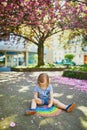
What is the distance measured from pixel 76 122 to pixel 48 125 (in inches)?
25.6

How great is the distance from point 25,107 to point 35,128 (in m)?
1.53

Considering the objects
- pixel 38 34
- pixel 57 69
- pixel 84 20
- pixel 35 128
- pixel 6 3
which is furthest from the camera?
pixel 38 34

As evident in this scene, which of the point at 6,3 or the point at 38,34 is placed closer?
the point at 6,3

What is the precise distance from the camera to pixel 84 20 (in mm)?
15500

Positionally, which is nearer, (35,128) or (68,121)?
(35,128)

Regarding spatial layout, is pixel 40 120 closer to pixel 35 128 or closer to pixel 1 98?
pixel 35 128

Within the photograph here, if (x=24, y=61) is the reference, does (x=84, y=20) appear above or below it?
above

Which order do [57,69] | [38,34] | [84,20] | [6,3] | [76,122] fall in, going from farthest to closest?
[38,34] < [57,69] < [84,20] < [6,3] < [76,122]

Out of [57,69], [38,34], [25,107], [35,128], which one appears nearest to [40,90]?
[25,107]

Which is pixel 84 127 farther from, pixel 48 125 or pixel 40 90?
pixel 40 90

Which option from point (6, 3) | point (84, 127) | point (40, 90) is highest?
point (6, 3)

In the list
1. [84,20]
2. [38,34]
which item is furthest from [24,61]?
[84,20]

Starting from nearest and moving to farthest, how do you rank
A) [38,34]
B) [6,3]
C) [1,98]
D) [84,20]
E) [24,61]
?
1. [1,98]
2. [6,3]
3. [84,20]
4. [38,34]
5. [24,61]

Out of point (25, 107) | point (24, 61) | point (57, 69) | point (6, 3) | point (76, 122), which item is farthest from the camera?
point (24, 61)
